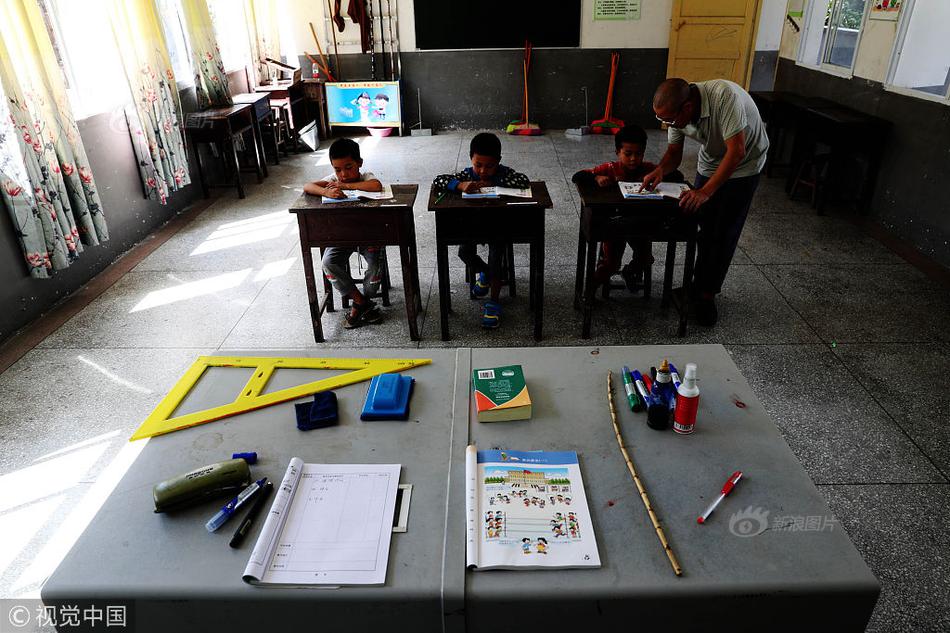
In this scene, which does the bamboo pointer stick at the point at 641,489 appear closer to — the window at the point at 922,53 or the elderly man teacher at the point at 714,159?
the elderly man teacher at the point at 714,159

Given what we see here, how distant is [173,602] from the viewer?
1153 millimetres

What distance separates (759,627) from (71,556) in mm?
1356

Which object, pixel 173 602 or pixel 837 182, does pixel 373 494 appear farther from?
pixel 837 182

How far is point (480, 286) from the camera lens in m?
3.77

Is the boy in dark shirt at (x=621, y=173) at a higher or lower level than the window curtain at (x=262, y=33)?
lower

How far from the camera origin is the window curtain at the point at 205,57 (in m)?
5.61

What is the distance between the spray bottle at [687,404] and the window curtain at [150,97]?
4.68 meters

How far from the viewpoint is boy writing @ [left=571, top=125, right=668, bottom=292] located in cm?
320

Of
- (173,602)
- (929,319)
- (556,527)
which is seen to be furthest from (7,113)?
(929,319)

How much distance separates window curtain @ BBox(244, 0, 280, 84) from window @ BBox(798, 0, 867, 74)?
6.07 meters

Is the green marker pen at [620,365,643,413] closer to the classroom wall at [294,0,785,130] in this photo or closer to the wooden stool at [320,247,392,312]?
the wooden stool at [320,247,392,312]

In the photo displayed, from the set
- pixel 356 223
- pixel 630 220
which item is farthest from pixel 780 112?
pixel 356 223

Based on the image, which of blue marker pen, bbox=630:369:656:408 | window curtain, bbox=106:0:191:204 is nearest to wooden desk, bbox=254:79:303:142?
window curtain, bbox=106:0:191:204

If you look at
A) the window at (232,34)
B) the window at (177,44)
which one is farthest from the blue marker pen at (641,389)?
the window at (232,34)
